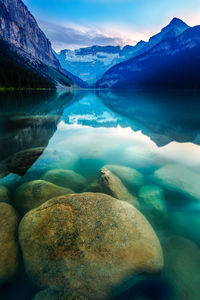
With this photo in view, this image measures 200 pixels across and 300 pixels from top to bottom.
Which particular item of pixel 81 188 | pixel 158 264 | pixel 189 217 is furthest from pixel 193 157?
pixel 158 264

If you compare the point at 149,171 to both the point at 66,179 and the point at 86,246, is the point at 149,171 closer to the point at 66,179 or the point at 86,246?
the point at 66,179

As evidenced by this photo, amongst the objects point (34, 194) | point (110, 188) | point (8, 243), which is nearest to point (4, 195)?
point (34, 194)

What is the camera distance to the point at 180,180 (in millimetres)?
8047

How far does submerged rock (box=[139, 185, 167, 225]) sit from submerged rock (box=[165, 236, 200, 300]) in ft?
2.94

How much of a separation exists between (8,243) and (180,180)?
715 centimetres

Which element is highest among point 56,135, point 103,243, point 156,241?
point 103,243

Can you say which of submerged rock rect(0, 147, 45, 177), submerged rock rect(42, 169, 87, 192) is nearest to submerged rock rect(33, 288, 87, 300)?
submerged rock rect(42, 169, 87, 192)

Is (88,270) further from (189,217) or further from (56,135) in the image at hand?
(56,135)

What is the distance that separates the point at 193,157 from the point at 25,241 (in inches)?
431

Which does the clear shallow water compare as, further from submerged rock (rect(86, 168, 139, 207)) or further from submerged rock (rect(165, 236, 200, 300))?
submerged rock (rect(86, 168, 139, 207))

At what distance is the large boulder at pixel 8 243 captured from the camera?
3.93 m

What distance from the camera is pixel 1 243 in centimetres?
424

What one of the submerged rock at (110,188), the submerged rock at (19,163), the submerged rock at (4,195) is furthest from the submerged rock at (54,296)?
the submerged rock at (19,163)

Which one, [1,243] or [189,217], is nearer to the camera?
[1,243]
